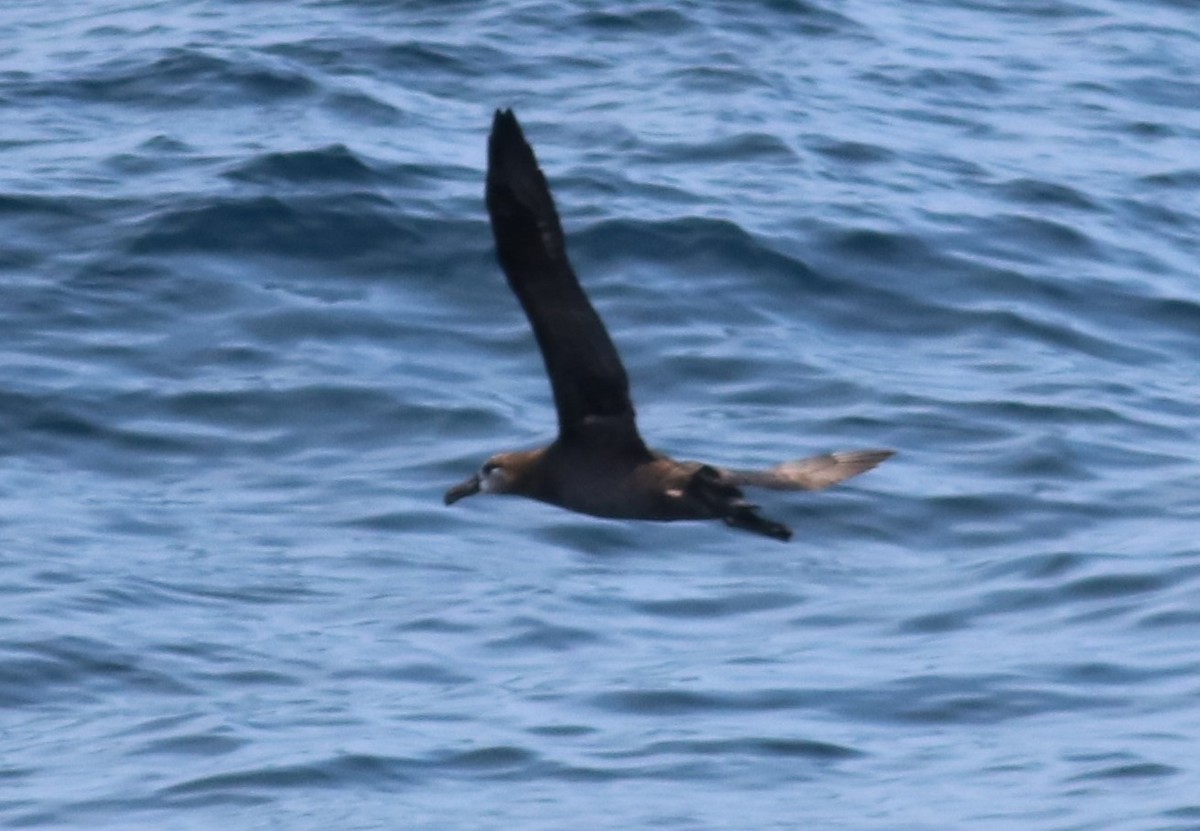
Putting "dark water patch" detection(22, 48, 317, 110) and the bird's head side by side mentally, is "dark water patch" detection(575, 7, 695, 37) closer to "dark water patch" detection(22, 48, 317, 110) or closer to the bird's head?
"dark water patch" detection(22, 48, 317, 110)

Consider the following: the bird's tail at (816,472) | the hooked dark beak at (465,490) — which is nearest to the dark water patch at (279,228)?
the hooked dark beak at (465,490)

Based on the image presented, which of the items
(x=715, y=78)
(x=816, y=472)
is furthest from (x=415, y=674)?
(x=715, y=78)

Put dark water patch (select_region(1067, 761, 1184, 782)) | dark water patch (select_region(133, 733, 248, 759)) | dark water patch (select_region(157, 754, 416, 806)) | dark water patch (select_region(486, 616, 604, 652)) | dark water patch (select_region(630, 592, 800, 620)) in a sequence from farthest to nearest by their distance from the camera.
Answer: dark water patch (select_region(630, 592, 800, 620))
dark water patch (select_region(486, 616, 604, 652))
dark water patch (select_region(133, 733, 248, 759))
dark water patch (select_region(1067, 761, 1184, 782))
dark water patch (select_region(157, 754, 416, 806))

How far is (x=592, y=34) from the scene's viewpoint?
20.2 meters

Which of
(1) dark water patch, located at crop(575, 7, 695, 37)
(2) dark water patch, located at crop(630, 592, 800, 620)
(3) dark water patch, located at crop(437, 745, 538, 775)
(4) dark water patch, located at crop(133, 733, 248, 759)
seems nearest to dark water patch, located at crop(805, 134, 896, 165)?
(1) dark water patch, located at crop(575, 7, 695, 37)

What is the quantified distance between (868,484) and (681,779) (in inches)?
114

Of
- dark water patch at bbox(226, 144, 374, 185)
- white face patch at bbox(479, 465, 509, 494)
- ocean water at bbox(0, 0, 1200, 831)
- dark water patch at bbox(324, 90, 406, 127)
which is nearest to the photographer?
white face patch at bbox(479, 465, 509, 494)

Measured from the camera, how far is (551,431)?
1425 centimetres

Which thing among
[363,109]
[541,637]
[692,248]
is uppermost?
[363,109]

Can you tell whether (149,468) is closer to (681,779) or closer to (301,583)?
(301,583)

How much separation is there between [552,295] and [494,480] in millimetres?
1121

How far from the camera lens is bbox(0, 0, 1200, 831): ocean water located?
12.3 m

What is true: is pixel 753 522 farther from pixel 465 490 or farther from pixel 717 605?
pixel 717 605

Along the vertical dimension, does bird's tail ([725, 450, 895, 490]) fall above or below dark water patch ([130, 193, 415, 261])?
above
